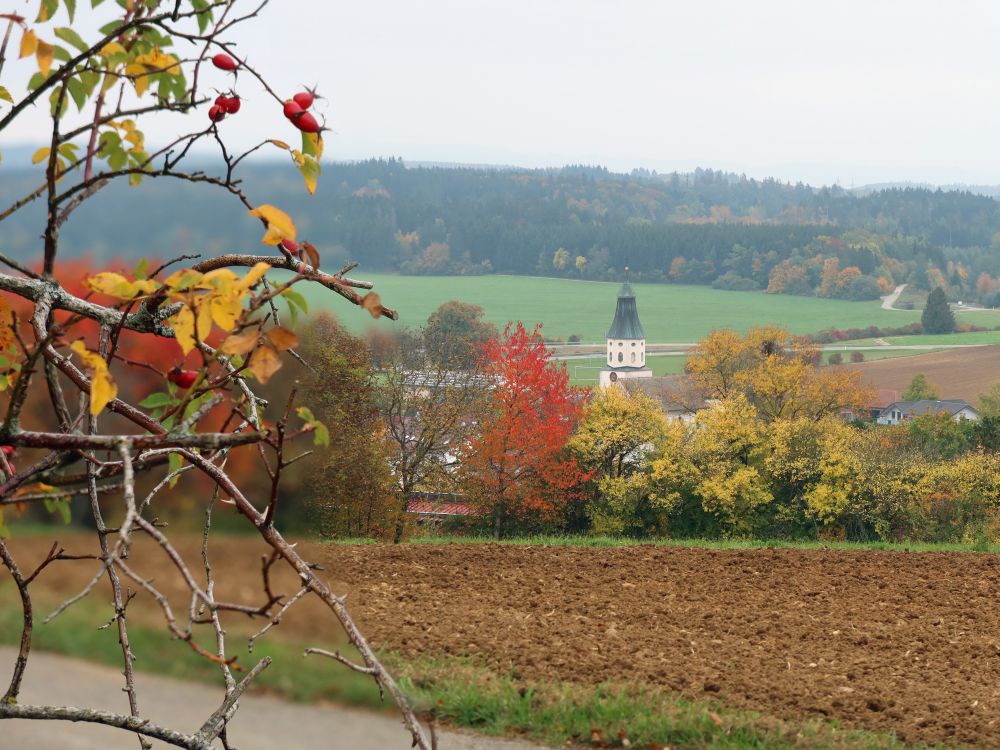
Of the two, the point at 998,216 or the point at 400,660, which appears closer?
the point at 400,660

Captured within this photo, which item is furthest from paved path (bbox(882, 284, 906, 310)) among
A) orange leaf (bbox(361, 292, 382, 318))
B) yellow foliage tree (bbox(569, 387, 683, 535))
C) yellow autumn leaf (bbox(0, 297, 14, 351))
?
orange leaf (bbox(361, 292, 382, 318))

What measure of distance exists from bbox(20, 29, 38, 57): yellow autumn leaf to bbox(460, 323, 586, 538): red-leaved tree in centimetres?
925

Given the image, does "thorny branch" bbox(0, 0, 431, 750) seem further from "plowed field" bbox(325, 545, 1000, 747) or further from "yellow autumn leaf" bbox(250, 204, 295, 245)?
"plowed field" bbox(325, 545, 1000, 747)

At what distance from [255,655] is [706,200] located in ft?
104

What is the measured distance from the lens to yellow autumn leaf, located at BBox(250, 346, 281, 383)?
A: 76 cm

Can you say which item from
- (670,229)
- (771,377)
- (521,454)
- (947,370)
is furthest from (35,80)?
(670,229)

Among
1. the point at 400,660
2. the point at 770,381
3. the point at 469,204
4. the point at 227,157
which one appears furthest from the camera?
the point at 469,204

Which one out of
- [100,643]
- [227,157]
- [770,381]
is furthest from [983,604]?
[770,381]

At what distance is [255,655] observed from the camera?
160 inches

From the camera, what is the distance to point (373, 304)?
79 cm

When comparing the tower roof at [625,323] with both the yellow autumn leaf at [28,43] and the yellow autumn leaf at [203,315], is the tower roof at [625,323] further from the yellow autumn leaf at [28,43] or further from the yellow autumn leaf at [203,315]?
the yellow autumn leaf at [203,315]

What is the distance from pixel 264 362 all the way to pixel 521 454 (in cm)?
986

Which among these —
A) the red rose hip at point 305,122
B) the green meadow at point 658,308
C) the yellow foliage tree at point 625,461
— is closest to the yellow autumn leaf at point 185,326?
the red rose hip at point 305,122

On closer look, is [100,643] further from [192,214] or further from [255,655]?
[192,214]
